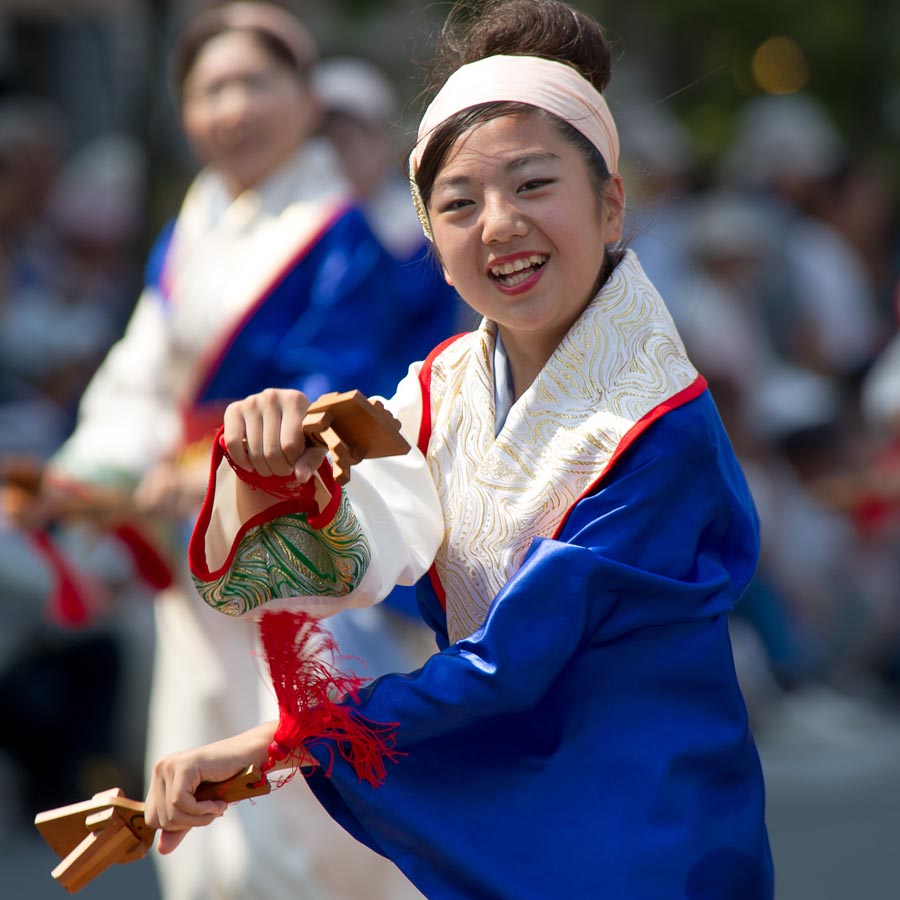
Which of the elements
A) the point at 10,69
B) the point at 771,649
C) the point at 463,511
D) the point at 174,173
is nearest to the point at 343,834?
the point at 463,511

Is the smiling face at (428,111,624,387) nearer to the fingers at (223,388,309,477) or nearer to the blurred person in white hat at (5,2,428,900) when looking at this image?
the fingers at (223,388,309,477)

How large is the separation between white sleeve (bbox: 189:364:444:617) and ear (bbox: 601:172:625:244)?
17.3 inches

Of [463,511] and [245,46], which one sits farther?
[245,46]

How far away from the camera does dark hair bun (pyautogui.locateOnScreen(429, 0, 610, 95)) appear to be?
6.75 ft

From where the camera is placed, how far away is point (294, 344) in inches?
129

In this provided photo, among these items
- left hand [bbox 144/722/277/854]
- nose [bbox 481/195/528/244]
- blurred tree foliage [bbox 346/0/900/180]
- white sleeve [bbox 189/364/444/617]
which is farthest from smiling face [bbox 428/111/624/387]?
blurred tree foliage [bbox 346/0/900/180]

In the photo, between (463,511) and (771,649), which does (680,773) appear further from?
(771,649)

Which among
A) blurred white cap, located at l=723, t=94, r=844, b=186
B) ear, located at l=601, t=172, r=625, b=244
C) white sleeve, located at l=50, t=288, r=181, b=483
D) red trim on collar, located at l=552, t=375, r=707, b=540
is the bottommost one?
red trim on collar, located at l=552, t=375, r=707, b=540

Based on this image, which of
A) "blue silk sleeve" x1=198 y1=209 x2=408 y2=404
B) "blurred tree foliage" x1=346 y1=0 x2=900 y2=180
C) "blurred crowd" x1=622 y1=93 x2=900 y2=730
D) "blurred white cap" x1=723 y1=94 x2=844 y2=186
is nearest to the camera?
"blue silk sleeve" x1=198 y1=209 x2=408 y2=404

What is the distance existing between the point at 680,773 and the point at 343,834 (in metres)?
1.21

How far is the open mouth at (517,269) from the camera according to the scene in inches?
77.9

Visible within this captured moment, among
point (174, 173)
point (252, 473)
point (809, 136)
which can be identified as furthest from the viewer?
point (809, 136)

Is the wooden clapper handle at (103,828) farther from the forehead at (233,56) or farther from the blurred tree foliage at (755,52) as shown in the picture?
the blurred tree foliage at (755,52)

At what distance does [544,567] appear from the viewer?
1.89 m
